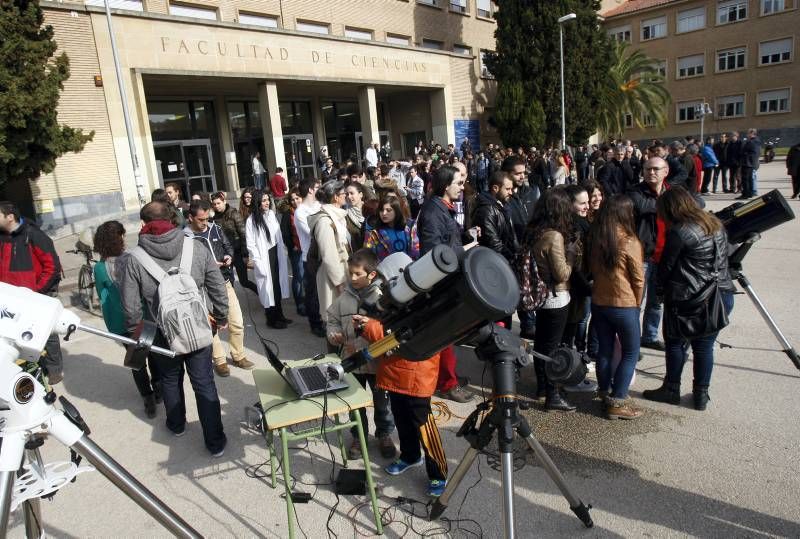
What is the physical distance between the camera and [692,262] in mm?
3543

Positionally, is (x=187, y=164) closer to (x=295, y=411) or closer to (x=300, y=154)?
(x=300, y=154)

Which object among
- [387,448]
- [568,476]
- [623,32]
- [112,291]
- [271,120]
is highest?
[623,32]

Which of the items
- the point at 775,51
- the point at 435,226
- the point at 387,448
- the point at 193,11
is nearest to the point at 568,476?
the point at 387,448

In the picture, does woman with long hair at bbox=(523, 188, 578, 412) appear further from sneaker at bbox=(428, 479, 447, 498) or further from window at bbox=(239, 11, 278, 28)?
window at bbox=(239, 11, 278, 28)

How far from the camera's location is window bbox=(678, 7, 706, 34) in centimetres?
3597

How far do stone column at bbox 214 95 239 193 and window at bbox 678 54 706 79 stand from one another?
34.5 metres

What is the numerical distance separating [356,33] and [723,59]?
2883 cm

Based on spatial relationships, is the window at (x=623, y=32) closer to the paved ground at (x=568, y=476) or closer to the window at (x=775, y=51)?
the window at (x=775, y=51)

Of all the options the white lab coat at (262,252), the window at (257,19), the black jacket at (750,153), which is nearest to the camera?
the white lab coat at (262,252)

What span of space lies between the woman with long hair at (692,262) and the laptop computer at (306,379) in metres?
2.50

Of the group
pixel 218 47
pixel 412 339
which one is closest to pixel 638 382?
pixel 412 339

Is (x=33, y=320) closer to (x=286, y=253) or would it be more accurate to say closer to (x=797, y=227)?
(x=286, y=253)

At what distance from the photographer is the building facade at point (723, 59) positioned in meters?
33.5

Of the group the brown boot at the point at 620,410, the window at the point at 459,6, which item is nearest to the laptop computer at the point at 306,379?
the brown boot at the point at 620,410
